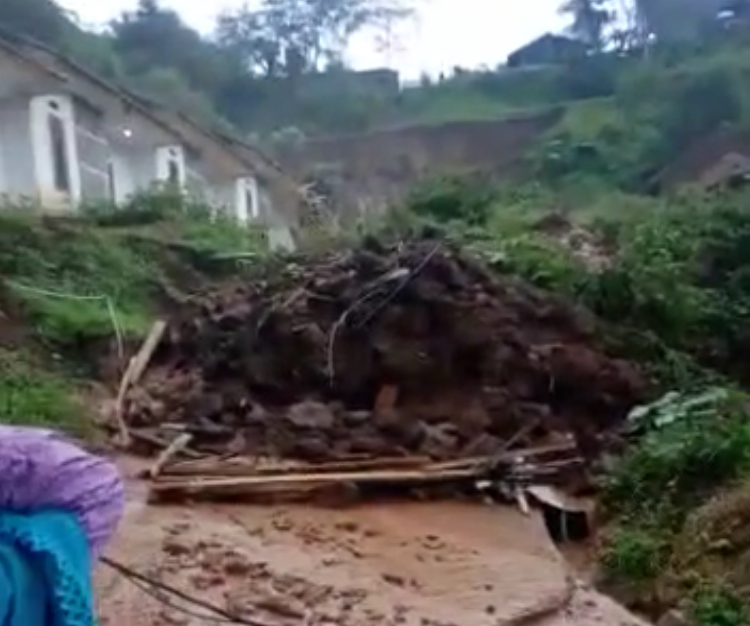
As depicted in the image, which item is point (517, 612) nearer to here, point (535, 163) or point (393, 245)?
point (393, 245)

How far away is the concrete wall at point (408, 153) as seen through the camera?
54.4 feet

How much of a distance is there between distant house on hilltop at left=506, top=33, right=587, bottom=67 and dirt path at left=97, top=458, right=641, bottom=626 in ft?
50.9

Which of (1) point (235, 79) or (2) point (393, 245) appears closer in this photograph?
(2) point (393, 245)

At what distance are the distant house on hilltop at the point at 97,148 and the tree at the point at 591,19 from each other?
6.38 meters

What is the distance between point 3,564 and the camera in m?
1.35

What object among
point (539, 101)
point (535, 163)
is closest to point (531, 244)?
point (535, 163)

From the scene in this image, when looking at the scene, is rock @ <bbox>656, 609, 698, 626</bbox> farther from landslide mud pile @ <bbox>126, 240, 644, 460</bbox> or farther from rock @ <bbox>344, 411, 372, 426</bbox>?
rock @ <bbox>344, 411, 372, 426</bbox>

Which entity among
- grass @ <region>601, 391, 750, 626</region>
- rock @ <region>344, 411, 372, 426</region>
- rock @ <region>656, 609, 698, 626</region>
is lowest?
rock @ <region>656, 609, 698, 626</region>

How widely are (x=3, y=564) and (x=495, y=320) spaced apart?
19.4 feet

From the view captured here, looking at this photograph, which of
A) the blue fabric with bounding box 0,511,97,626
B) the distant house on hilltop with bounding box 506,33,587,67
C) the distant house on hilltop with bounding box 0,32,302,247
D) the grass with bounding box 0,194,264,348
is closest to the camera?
the blue fabric with bounding box 0,511,97,626

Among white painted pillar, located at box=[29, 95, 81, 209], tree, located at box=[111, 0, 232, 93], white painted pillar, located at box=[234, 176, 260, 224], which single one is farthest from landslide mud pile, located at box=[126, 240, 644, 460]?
tree, located at box=[111, 0, 232, 93]

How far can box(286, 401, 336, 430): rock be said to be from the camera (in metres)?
6.46

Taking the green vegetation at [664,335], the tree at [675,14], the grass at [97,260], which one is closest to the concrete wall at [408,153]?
the tree at [675,14]

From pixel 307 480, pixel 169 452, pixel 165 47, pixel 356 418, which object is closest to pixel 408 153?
pixel 165 47
